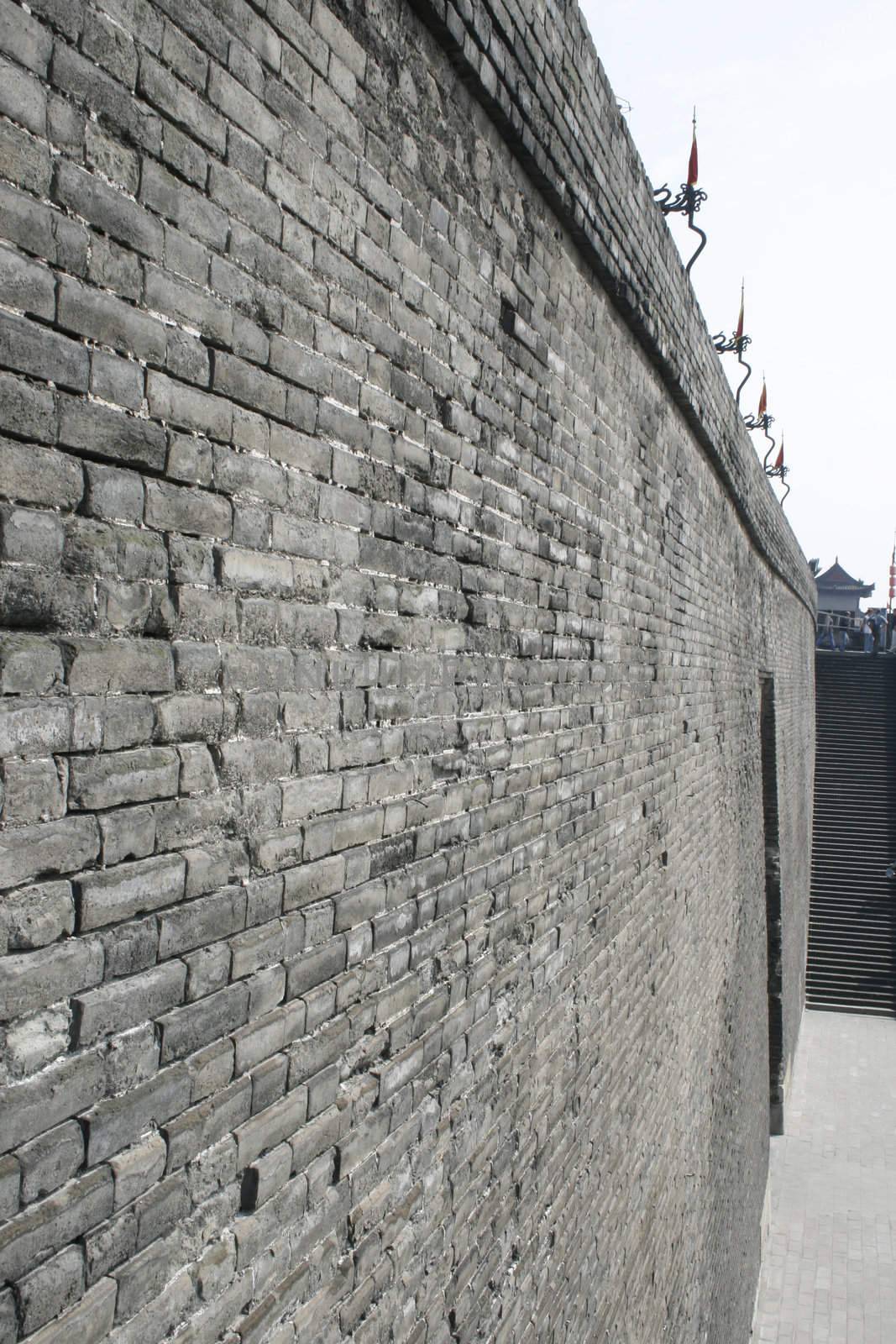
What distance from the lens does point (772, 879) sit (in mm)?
10508

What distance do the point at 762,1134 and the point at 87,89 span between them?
10000mm

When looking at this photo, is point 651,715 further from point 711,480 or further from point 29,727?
point 29,727

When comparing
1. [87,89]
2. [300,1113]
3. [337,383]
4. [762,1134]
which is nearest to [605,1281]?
[300,1113]

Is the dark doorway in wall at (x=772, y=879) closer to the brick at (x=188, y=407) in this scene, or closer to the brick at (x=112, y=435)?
the brick at (x=188, y=407)

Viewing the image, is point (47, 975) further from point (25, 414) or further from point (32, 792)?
point (25, 414)

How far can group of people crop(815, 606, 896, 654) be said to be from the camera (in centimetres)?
2666

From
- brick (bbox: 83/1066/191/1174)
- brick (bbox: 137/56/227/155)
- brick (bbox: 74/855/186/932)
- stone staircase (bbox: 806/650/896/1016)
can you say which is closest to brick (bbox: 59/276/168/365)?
brick (bbox: 137/56/227/155)

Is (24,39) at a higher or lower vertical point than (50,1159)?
higher

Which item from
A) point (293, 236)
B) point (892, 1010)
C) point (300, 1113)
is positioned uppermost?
point (293, 236)

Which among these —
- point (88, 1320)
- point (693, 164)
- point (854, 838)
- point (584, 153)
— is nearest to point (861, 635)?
point (854, 838)

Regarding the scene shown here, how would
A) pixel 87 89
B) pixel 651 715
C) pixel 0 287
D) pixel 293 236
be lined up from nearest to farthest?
1. pixel 0 287
2. pixel 87 89
3. pixel 293 236
4. pixel 651 715

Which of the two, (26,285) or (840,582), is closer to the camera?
(26,285)

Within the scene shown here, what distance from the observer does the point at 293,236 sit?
5.61 feet

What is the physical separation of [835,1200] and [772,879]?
3.24 meters
